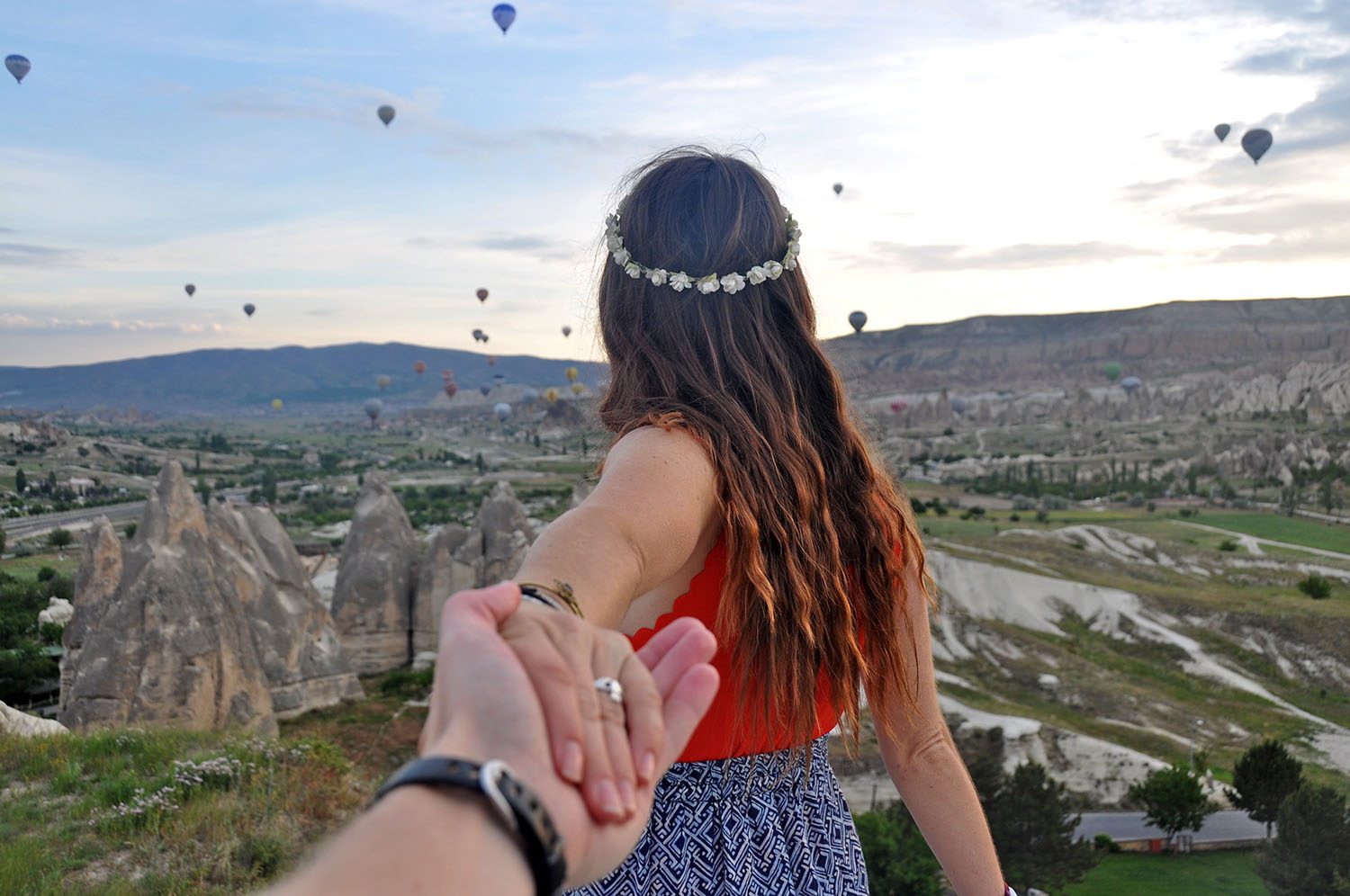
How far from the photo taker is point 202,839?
14.3ft

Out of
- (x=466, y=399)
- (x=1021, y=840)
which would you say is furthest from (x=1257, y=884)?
(x=466, y=399)

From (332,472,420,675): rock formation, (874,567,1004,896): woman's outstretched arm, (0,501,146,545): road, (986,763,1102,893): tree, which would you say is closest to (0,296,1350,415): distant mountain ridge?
→ (0,501,146,545): road

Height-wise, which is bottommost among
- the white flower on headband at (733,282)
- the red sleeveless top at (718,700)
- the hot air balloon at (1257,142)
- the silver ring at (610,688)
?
the red sleeveless top at (718,700)

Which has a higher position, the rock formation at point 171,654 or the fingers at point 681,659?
the fingers at point 681,659

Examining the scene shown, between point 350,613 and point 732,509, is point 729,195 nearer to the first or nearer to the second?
point 732,509

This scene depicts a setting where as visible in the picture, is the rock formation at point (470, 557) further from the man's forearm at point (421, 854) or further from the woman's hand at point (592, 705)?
the man's forearm at point (421, 854)

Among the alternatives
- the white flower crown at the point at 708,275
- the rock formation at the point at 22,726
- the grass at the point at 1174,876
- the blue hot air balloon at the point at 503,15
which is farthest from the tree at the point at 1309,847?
the blue hot air balloon at the point at 503,15

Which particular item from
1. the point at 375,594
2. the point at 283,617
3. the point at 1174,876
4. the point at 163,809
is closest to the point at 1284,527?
the point at 1174,876

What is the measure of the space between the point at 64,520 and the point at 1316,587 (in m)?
30.9

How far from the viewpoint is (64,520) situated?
28.2 metres

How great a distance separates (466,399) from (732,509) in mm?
183630

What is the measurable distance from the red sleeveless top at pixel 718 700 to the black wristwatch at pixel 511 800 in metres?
0.71

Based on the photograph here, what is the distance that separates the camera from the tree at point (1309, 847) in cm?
941

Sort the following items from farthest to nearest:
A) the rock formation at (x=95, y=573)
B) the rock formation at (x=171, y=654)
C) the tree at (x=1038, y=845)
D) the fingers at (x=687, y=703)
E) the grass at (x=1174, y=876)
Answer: the rock formation at (x=95, y=573) → the grass at (x=1174, y=876) → the rock formation at (x=171, y=654) → the tree at (x=1038, y=845) → the fingers at (x=687, y=703)
